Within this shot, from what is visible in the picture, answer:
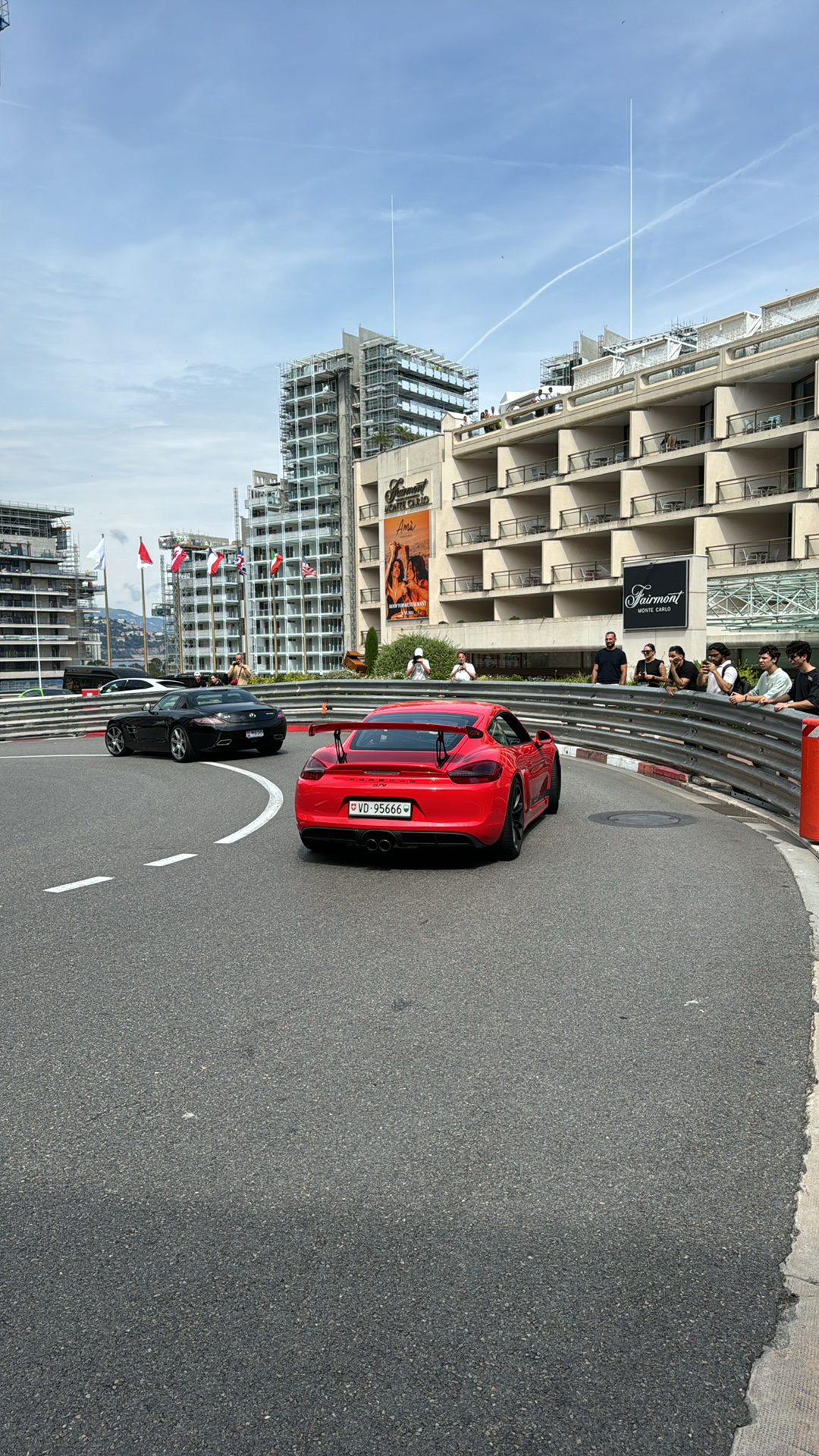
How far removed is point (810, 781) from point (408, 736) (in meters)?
3.42

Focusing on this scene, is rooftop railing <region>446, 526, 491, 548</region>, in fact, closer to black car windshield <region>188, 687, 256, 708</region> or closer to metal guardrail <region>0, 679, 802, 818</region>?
metal guardrail <region>0, 679, 802, 818</region>

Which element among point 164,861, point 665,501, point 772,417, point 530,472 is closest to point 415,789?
point 164,861

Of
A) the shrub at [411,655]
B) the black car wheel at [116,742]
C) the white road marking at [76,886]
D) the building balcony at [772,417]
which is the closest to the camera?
the white road marking at [76,886]

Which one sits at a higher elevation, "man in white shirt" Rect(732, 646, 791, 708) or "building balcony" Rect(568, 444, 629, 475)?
"building balcony" Rect(568, 444, 629, 475)

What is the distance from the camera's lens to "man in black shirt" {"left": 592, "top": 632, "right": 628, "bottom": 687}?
18.5 m

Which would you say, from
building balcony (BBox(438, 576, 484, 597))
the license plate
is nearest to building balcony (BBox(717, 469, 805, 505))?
building balcony (BBox(438, 576, 484, 597))

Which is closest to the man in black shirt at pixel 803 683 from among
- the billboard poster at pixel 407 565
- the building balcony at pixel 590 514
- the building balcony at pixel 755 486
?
the building balcony at pixel 755 486

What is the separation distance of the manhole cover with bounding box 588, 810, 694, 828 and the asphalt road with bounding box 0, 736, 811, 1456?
3.33 metres

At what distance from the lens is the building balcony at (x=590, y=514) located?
166 feet

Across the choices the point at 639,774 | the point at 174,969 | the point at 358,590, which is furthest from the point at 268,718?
the point at 358,590

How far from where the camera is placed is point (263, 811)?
11.2m

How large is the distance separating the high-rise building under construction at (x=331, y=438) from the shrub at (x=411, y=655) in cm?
6323

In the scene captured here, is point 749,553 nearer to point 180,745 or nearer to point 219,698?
point 219,698

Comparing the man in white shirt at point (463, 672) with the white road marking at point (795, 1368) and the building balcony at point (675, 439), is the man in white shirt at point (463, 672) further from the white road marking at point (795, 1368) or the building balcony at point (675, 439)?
the building balcony at point (675, 439)
